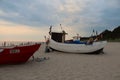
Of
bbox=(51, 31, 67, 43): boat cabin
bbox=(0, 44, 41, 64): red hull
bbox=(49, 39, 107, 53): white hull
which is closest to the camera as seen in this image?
bbox=(0, 44, 41, 64): red hull

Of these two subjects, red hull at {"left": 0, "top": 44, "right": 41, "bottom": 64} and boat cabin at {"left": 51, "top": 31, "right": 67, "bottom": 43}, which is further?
boat cabin at {"left": 51, "top": 31, "right": 67, "bottom": 43}

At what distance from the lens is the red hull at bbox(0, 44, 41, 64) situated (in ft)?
39.4

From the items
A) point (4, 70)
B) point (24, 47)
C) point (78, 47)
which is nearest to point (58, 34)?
point (78, 47)

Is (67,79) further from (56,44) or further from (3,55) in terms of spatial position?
(56,44)

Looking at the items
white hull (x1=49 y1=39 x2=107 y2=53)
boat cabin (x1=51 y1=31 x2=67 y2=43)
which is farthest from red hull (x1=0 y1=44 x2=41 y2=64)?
boat cabin (x1=51 y1=31 x2=67 y2=43)

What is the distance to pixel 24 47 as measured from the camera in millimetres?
12477

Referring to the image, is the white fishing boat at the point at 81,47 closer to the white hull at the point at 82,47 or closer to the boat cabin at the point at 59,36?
the white hull at the point at 82,47

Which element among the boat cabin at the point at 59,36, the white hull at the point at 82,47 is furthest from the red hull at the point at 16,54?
the boat cabin at the point at 59,36

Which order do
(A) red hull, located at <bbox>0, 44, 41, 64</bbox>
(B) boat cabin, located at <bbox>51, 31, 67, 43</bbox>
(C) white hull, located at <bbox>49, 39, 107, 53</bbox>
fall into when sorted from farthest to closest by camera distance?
(B) boat cabin, located at <bbox>51, 31, 67, 43</bbox>
(C) white hull, located at <bbox>49, 39, 107, 53</bbox>
(A) red hull, located at <bbox>0, 44, 41, 64</bbox>

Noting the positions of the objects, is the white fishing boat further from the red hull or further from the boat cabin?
the red hull

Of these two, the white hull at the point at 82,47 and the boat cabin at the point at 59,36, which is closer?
the white hull at the point at 82,47

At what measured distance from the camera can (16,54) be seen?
40.2ft

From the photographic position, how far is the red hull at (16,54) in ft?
39.4

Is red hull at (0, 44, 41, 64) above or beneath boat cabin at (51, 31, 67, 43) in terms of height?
beneath
